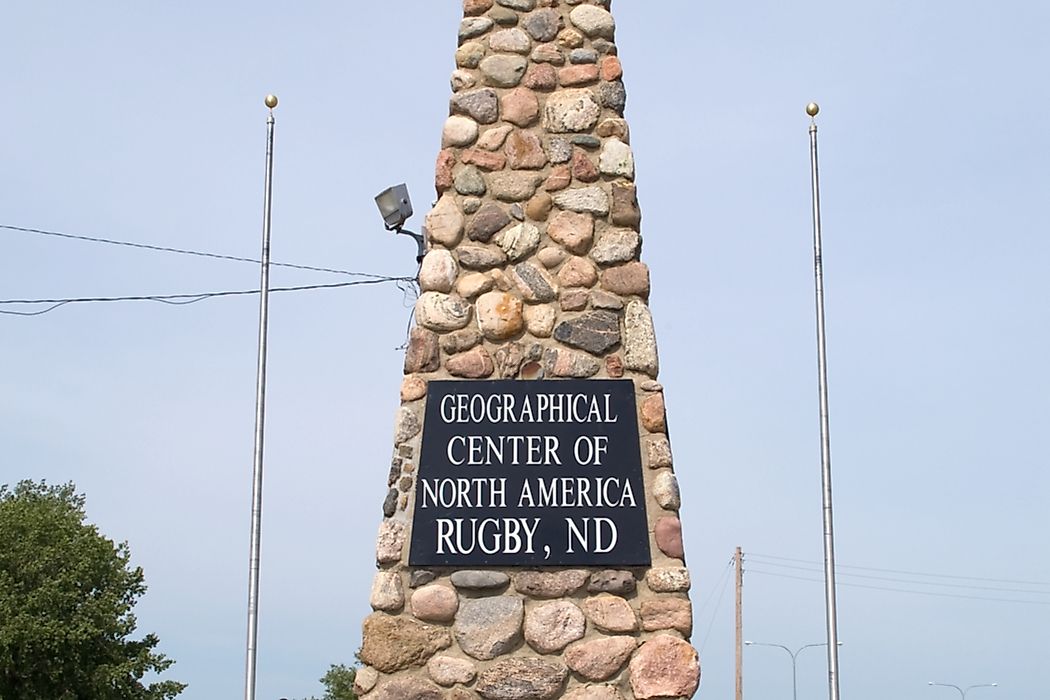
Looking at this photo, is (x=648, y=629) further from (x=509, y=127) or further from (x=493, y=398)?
(x=509, y=127)

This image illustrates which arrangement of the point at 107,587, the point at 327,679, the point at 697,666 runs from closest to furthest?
the point at 697,666, the point at 107,587, the point at 327,679

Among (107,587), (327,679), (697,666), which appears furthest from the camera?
(327,679)

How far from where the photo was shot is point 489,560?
23.1 ft

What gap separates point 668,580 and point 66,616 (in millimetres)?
17242

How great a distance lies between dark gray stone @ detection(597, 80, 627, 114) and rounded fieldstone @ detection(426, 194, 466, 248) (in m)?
0.89

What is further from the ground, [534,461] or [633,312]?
[633,312]

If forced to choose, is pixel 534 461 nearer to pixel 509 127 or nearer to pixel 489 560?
pixel 489 560

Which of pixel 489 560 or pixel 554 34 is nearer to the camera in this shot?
pixel 489 560

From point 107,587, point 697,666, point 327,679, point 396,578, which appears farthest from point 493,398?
point 327,679

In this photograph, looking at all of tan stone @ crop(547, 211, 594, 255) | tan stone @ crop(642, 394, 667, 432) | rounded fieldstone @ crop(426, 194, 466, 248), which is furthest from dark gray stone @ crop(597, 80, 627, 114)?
tan stone @ crop(642, 394, 667, 432)

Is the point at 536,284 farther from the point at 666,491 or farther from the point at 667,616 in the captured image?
the point at 667,616

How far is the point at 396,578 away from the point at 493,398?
95 centimetres

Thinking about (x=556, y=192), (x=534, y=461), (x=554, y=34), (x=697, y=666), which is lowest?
(x=697, y=666)

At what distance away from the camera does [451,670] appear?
6.92m
